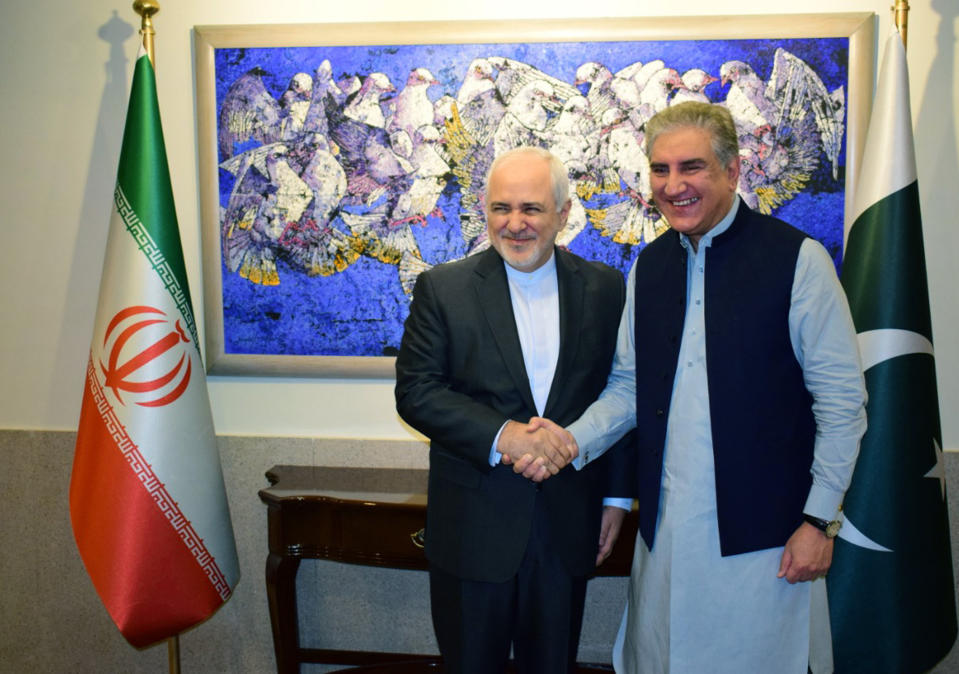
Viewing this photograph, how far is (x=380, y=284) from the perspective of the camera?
95.7 inches

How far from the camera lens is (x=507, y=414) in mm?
1634

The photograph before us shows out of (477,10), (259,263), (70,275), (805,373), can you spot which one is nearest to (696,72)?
(477,10)

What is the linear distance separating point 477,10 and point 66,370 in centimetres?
196

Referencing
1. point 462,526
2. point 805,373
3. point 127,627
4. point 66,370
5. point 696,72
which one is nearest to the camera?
point 805,373

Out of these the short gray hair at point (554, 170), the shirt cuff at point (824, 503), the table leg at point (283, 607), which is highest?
the short gray hair at point (554, 170)

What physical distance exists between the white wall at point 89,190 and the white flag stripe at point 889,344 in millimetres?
448

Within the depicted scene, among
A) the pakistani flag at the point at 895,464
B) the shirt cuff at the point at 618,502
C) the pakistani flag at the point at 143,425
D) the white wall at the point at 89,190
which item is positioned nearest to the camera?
the shirt cuff at the point at 618,502

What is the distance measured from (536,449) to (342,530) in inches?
36.4

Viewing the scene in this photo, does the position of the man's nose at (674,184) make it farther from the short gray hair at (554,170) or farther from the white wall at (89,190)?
the white wall at (89,190)

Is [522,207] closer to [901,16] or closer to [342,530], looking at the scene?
[342,530]

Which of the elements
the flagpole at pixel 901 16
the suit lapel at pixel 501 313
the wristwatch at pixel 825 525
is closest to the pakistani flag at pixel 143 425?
the suit lapel at pixel 501 313

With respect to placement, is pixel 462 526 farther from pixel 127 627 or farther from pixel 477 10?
pixel 477 10

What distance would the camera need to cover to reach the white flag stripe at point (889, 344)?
1.97 meters

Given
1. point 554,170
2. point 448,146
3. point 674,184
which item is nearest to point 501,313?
point 554,170
